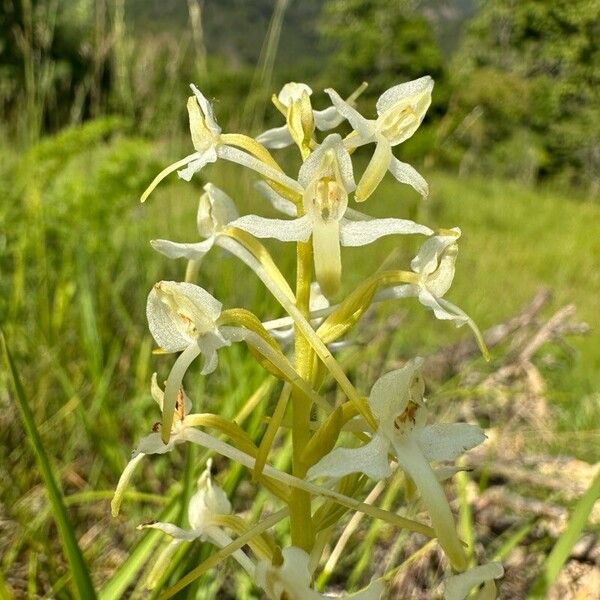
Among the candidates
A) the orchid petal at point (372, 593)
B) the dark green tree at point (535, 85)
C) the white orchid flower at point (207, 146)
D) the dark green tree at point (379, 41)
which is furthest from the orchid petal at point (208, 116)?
the dark green tree at point (379, 41)

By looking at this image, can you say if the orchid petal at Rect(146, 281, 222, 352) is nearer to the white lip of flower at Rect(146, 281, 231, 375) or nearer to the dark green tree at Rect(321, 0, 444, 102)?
the white lip of flower at Rect(146, 281, 231, 375)

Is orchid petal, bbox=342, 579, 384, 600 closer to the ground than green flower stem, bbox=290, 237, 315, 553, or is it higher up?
closer to the ground

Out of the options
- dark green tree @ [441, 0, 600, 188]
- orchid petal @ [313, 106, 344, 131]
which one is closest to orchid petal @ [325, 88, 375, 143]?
orchid petal @ [313, 106, 344, 131]

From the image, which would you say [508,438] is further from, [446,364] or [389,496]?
[389,496]

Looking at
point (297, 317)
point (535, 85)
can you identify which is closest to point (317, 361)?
point (297, 317)

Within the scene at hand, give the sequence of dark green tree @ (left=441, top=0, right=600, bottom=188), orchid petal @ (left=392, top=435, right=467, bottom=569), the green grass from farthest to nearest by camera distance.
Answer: dark green tree @ (left=441, top=0, right=600, bottom=188) → the green grass → orchid petal @ (left=392, top=435, right=467, bottom=569)

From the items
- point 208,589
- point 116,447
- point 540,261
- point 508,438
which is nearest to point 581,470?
point 508,438

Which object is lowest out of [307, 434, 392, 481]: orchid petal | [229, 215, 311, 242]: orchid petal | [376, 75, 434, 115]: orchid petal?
[307, 434, 392, 481]: orchid petal
